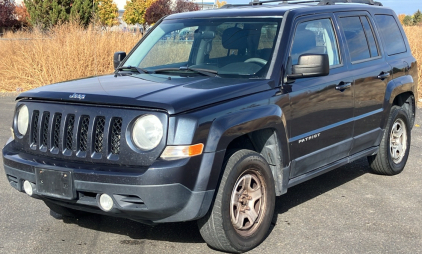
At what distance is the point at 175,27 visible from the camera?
5.85 metres

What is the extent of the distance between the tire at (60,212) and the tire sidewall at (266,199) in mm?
1574

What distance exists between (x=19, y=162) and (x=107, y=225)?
106 cm

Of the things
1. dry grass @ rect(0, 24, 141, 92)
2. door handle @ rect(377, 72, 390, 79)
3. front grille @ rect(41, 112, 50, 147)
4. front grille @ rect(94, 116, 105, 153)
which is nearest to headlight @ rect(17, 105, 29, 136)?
front grille @ rect(41, 112, 50, 147)

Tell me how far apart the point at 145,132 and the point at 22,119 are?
3.98ft

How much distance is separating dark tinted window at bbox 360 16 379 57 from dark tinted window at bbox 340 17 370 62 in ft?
0.25

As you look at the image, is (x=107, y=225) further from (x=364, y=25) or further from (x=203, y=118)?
(x=364, y=25)

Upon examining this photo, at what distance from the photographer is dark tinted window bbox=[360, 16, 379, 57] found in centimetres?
618

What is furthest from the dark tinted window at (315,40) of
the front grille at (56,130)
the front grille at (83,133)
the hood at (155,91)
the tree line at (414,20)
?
the tree line at (414,20)

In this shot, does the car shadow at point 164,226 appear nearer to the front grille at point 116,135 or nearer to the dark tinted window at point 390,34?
the front grille at point 116,135

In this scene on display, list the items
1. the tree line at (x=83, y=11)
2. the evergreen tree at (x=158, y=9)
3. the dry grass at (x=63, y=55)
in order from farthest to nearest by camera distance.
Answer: the evergreen tree at (x=158, y=9)
the tree line at (x=83, y=11)
the dry grass at (x=63, y=55)

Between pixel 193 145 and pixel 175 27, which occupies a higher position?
pixel 175 27

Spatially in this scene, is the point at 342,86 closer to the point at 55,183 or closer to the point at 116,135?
the point at 116,135

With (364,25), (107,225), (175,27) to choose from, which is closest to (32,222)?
(107,225)

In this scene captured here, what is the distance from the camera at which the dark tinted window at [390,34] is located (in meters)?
6.52
